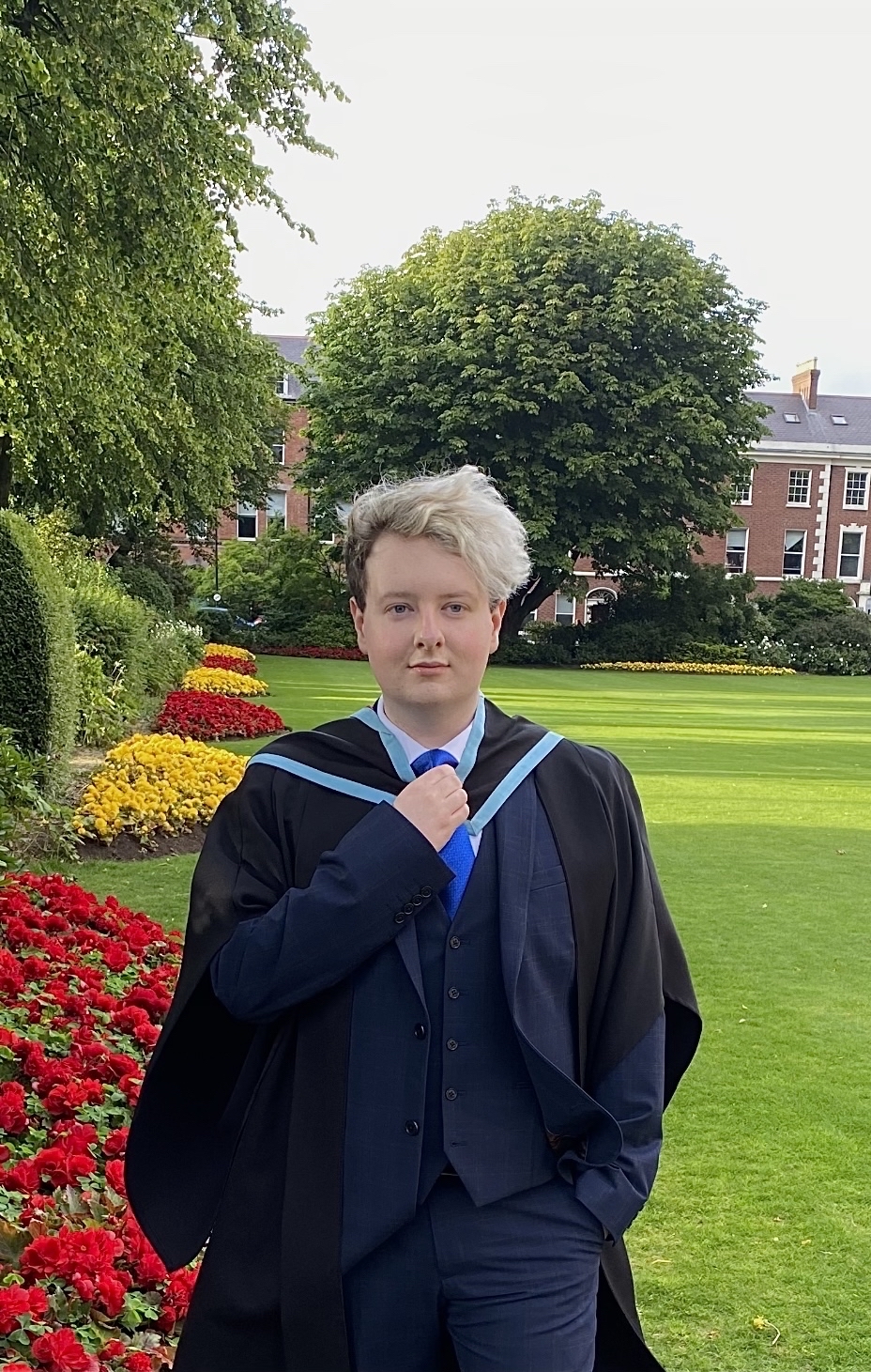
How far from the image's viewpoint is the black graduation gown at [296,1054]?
176cm

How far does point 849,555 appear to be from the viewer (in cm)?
5419

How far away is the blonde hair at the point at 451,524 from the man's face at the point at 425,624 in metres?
0.02

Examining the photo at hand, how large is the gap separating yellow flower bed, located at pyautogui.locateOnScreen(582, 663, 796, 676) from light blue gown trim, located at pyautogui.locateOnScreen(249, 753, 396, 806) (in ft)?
109

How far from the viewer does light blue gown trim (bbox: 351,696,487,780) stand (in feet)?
6.27

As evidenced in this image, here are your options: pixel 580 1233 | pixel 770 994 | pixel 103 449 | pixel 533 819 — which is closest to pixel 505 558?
pixel 533 819

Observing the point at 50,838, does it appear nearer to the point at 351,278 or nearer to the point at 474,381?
the point at 474,381

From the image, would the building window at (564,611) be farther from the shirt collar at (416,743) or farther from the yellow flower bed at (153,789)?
the shirt collar at (416,743)

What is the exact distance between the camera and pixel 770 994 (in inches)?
233

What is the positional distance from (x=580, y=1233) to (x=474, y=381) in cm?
3434

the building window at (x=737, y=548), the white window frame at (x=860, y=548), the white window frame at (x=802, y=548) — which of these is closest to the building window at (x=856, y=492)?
the white window frame at (x=860, y=548)

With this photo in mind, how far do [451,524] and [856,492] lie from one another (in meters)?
56.1

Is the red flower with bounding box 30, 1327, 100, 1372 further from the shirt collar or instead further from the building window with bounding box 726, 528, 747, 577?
the building window with bounding box 726, 528, 747, 577

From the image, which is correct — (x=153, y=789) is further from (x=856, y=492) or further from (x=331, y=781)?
(x=856, y=492)

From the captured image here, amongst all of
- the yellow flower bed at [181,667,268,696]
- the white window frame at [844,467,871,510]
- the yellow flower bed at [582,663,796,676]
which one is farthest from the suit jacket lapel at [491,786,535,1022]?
the white window frame at [844,467,871,510]
